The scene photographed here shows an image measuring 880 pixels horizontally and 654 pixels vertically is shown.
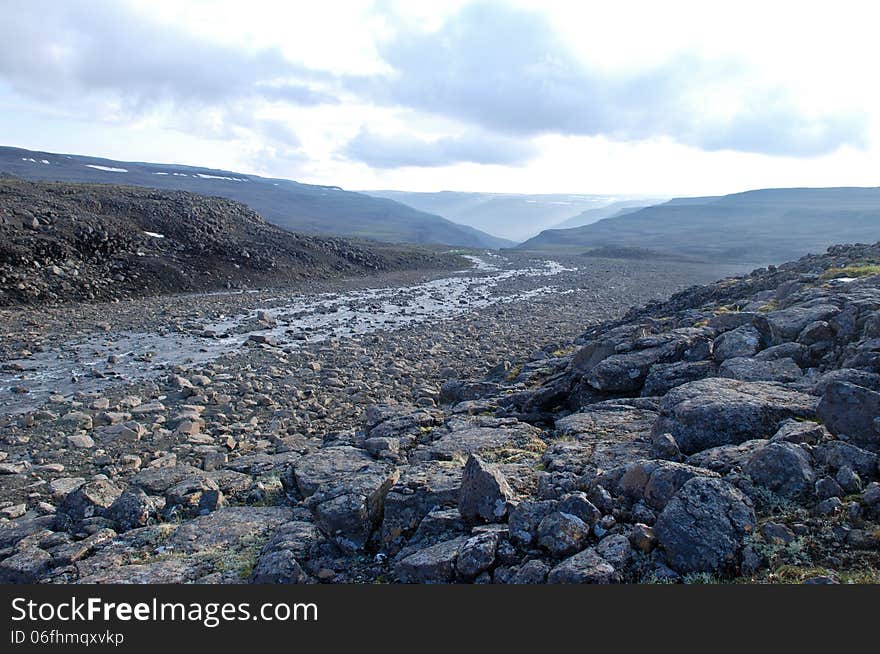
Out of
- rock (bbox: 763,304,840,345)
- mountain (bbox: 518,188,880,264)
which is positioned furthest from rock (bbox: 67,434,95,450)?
mountain (bbox: 518,188,880,264)

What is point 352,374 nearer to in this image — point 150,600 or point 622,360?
point 622,360

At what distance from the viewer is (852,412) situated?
582 cm

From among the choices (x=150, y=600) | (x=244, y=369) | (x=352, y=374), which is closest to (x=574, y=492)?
(x=150, y=600)

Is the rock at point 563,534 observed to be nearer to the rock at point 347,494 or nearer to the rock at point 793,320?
the rock at point 347,494

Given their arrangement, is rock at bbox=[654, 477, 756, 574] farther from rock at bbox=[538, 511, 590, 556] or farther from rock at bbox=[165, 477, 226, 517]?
rock at bbox=[165, 477, 226, 517]

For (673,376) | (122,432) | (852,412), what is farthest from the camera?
(122,432)

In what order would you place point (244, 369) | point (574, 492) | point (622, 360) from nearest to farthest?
point (574, 492), point (622, 360), point (244, 369)

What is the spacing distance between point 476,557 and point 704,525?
187cm

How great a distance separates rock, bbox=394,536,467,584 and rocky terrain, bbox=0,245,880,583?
0.06 feet

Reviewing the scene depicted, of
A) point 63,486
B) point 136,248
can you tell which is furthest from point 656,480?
point 136,248

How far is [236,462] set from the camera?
927 cm

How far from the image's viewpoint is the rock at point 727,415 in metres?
6.48

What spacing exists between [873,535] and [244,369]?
1322 cm

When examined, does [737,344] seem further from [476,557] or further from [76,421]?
[76,421]
